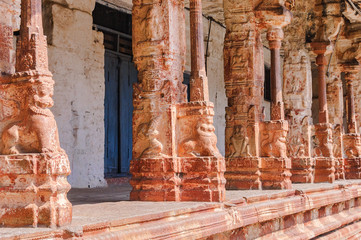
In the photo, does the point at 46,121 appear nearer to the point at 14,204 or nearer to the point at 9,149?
the point at 9,149

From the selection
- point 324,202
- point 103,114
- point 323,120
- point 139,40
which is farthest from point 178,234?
point 323,120

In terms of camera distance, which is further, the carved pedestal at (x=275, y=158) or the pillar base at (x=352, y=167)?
the pillar base at (x=352, y=167)

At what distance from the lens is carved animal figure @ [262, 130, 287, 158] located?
7.43 m

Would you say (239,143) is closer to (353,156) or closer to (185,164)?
(185,164)

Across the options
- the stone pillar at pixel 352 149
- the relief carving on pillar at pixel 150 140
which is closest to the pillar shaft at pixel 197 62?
the relief carving on pillar at pixel 150 140

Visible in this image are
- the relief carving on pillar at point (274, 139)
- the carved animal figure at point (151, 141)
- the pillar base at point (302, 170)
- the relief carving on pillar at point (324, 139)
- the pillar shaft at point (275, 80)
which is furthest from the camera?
the relief carving on pillar at point (324, 139)

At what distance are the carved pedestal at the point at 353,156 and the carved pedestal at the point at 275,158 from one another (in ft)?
16.8

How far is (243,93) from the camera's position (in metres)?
7.60

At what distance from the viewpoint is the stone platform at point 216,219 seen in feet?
11.5

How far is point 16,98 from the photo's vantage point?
357cm

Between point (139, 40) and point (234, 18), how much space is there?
2.53 meters

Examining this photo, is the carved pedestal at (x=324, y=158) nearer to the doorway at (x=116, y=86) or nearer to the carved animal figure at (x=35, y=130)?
the doorway at (x=116, y=86)

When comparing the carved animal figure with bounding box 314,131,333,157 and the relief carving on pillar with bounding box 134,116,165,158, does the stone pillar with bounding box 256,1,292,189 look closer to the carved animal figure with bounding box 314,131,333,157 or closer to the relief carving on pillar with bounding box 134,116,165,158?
the relief carving on pillar with bounding box 134,116,165,158

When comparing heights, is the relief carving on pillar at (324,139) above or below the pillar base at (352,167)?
above
